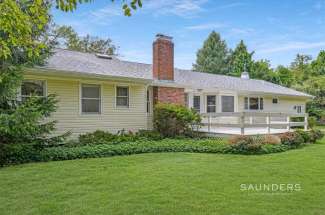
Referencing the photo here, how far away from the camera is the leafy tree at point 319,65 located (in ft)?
131

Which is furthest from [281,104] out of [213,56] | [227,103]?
[213,56]

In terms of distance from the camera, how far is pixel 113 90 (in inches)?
539

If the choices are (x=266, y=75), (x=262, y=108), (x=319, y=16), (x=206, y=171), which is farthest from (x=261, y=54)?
(x=206, y=171)

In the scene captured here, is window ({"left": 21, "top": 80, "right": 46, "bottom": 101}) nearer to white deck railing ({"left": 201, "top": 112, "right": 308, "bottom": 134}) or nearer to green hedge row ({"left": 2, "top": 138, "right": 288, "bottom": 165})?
green hedge row ({"left": 2, "top": 138, "right": 288, "bottom": 165})

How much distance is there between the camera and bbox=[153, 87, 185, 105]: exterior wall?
1532cm

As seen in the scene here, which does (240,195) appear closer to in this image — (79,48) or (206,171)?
(206,171)

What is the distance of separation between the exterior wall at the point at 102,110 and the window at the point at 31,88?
0.64 ft

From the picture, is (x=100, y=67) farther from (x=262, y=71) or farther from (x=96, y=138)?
(x=262, y=71)

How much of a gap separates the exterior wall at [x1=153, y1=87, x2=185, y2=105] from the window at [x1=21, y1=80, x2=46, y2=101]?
5585 millimetres

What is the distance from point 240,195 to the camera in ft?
17.1

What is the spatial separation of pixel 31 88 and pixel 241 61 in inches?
1569

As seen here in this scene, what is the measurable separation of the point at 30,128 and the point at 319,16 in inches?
597

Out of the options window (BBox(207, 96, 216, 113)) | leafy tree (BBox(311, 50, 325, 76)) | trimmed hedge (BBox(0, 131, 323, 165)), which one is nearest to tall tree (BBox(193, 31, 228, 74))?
leafy tree (BBox(311, 50, 325, 76))

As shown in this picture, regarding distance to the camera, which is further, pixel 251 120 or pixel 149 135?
pixel 251 120
